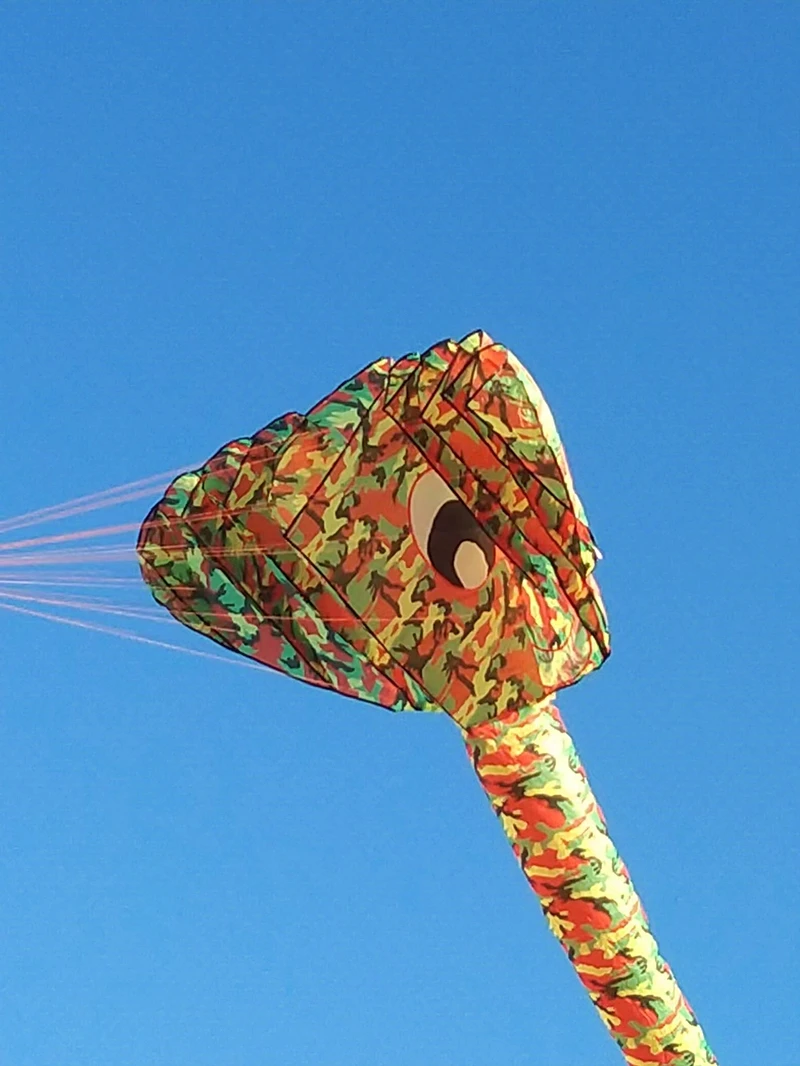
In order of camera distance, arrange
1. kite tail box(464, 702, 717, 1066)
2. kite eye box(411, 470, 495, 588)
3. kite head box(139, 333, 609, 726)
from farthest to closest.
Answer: kite tail box(464, 702, 717, 1066)
kite eye box(411, 470, 495, 588)
kite head box(139, 333, 609, 726)

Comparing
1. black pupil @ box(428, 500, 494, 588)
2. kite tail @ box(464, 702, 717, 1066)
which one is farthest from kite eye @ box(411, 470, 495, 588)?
kite tail @ box(464, 702, 717, 1066)

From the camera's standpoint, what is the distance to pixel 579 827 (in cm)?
973

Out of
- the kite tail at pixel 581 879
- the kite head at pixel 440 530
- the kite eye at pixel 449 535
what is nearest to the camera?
the kite head at pixel 440 530

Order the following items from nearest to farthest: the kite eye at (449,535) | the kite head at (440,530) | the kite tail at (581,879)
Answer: the kite head at (440,530) → the kite eye at (449,535) → the kite tail at (581,879)

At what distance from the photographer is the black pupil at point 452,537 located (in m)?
9.10

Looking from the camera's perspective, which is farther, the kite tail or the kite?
the kite tail

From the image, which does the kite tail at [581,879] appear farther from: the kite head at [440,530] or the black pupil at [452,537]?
the black pupil at [452,537]

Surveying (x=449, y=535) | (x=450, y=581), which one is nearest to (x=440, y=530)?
(x=449, y=535)

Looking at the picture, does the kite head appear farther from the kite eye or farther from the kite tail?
the kite tail

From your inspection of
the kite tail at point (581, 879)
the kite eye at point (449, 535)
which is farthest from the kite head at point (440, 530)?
the kite tail at point (581, 879)

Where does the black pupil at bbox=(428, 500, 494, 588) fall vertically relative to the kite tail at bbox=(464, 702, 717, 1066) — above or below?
above

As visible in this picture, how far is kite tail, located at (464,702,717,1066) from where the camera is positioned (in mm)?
9586

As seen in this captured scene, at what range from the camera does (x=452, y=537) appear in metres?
9.16

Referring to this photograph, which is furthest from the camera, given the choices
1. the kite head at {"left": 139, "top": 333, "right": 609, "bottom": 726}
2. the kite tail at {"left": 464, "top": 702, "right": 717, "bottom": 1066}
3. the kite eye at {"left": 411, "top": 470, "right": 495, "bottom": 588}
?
the kite tail at {"left": 464, "top": 702, "right": 717, "bottom": 1066}
